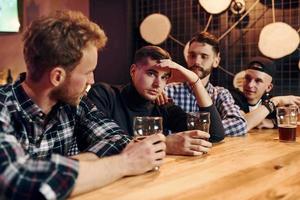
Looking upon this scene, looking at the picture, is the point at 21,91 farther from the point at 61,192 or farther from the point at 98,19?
the point at 98,19

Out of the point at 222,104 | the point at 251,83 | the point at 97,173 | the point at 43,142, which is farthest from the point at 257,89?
the point at 97,173

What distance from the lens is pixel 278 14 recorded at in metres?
2.89

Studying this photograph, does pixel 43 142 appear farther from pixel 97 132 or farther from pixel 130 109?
pixel 130 109

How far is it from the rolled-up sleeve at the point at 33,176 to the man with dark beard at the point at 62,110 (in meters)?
0.01

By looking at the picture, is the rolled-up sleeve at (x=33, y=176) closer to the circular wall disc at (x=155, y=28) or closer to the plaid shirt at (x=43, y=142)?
the plaid shirt at (x=43, y=142)

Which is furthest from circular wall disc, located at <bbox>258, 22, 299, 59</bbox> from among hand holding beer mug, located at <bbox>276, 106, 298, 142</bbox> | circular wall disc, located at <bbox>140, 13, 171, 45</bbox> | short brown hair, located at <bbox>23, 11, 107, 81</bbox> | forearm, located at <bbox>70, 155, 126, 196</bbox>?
forearm, located at <bbox>70, 155, 126, 196</bbox>

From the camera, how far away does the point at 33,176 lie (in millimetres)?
771

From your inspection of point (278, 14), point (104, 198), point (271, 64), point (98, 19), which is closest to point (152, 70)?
point (104, 198)

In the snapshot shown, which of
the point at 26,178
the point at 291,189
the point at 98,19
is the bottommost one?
the point at 291,189

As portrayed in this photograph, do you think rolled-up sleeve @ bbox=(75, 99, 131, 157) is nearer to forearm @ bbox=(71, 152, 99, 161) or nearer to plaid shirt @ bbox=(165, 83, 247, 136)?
forearm @ bbox=(71, 152, 99, 161)

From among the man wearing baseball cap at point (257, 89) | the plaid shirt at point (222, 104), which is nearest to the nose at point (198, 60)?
the plaid shirt at point (222, 104)

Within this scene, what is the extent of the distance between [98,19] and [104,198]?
3018 mm

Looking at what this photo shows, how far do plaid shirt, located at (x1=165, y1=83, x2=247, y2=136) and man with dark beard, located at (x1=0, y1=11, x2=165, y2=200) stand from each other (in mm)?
799

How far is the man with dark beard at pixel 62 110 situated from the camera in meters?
0.92
